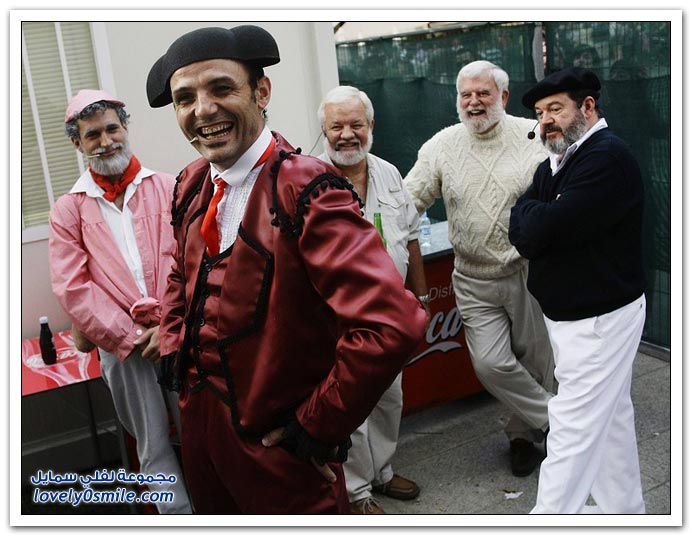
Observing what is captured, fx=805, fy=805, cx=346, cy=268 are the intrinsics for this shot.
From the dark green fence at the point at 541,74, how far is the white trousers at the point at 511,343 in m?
1.85

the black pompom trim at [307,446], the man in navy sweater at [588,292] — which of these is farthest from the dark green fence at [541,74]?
the black pompom trim at [307,446]

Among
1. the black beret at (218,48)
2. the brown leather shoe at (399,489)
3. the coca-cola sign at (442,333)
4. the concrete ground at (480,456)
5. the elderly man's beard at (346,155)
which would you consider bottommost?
the concrete ground at (480,456)

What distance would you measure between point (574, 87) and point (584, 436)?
1596 mm

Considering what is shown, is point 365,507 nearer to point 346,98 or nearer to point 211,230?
point 346,98

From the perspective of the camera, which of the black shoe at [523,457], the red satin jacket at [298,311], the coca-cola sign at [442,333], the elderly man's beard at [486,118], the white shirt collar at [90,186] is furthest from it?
the coca-cola sign at [442,333]

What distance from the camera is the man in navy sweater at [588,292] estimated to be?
11.7 feet

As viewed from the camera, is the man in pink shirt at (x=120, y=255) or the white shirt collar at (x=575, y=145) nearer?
the white shirt collar at (x=575, y=145)

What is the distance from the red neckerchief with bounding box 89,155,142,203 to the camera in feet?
13.5

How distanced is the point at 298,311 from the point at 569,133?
199 centimetres

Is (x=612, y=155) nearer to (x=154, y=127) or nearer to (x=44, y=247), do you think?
(x=154, y=127)

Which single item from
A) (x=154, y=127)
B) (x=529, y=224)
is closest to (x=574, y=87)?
(x=529, y=224)

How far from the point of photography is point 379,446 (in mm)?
4418

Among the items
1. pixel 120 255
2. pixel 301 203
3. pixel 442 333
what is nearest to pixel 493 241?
pixel 442 333

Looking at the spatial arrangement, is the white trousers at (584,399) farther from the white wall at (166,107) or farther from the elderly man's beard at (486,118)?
the white wall at (166,107)
